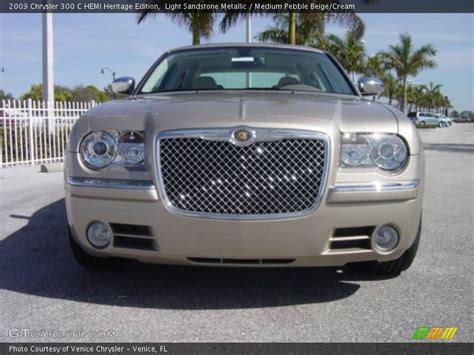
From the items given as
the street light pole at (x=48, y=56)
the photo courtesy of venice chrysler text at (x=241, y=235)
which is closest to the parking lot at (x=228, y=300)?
the photo courtesy of venice chrysler text at (x=241, y=235)

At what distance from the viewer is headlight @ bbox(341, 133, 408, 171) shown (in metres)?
2.98

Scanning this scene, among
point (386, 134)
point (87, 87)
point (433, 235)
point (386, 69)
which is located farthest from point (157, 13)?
point (87, 87)

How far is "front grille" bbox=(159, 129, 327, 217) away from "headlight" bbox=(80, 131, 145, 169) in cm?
25

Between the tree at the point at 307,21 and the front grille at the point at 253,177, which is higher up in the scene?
the tree at the point at 307,21

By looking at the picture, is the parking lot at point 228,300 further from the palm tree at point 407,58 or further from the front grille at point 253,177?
the palm tree at point 407,58

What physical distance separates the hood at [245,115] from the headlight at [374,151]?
0.05m

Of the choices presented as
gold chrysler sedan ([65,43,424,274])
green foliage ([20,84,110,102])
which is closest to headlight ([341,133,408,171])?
gold chrysler sedan ([65,43,424,274])

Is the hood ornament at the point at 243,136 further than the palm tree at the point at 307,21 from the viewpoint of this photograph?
No

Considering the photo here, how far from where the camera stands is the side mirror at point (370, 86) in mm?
4758

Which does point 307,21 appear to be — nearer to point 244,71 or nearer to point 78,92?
point 244,71

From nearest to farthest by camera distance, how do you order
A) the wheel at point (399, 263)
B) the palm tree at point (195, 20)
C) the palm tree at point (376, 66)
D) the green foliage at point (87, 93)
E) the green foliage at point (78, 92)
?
the wheel at point (399, 263) < the palm tree at point (195, 20) < the palm tree at point (376, 66) < the green foliage at point (78, 92) < the green foliage at point (87, 93)

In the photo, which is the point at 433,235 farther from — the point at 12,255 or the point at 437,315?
the point at 12,255

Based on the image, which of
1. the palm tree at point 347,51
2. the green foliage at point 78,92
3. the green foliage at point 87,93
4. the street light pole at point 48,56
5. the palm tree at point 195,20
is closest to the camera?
the street light pole at point 48,56

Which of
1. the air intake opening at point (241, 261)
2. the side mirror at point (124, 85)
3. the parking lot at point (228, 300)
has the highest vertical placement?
the side mirror at point (124, 85)
